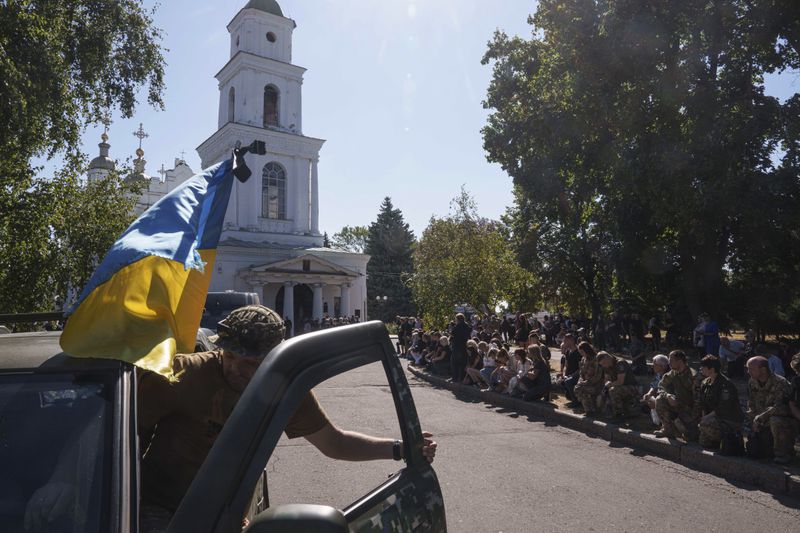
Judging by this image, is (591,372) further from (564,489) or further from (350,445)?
(350,445)

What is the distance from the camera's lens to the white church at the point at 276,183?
137 feet

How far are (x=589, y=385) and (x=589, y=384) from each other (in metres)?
0.03

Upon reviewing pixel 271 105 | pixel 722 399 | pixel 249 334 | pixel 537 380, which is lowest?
pixel 537 380

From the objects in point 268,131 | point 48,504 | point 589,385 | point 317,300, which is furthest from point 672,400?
point 268,131

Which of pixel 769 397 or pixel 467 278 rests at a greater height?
pixel 467 278

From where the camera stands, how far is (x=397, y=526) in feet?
6.62

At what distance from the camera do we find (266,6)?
148ft

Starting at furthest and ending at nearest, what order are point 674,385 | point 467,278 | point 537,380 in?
1. point 467,278
2. point 537,380
3. point 674,385

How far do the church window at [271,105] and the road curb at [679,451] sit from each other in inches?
1491

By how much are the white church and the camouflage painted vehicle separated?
38.8 m

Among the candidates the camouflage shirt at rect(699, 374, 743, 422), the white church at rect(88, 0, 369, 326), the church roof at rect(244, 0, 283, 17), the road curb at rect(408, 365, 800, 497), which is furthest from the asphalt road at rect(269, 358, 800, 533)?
the church roof at rect(244, 0, 283, 17)

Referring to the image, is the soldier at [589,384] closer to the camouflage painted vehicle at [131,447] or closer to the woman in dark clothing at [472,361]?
the woman in dark clothing at [472,361]

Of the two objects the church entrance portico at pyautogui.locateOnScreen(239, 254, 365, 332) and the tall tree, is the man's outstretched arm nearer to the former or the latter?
the tall tree

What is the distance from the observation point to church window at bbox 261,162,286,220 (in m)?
44.2
